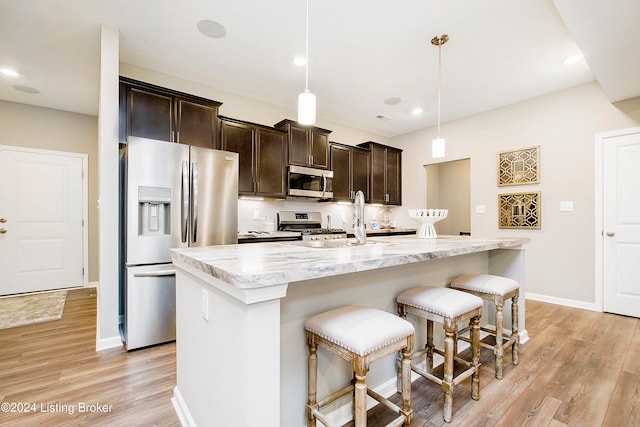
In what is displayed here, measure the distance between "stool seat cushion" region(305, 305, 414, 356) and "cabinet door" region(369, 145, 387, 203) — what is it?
404 cm

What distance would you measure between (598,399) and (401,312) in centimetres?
132

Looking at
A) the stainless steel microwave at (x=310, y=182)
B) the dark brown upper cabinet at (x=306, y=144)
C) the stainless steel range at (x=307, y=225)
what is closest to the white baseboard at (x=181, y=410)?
the stainless steel range at (x=307, y=225)

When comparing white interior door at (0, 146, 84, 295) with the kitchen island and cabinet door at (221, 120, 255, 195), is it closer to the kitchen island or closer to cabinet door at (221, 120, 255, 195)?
cabinet door at (221, 120, 255, 195)

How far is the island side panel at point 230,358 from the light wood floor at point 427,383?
510 mm

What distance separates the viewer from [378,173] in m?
5.39

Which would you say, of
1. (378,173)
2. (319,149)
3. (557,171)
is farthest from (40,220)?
(557,171)

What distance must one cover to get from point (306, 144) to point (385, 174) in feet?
6.21

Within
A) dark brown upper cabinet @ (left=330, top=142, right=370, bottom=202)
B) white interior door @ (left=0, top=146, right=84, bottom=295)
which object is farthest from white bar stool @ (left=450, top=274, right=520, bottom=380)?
white interior door @ (left=0, top=146, right=84, bottom=295)

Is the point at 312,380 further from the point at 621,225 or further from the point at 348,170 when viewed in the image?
the point at 621,225

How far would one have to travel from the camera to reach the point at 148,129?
9.43 ft

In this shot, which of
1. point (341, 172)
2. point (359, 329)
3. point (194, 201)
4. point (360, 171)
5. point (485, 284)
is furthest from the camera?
point (360, 171)

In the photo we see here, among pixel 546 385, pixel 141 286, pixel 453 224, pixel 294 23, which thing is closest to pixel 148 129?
pixel 141 286

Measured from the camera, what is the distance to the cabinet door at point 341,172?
187 inches

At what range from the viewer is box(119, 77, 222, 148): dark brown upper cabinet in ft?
9.09
